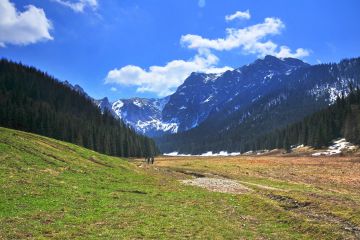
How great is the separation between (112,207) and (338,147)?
125711 mm

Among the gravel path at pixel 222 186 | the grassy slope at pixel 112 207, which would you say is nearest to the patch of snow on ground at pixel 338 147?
the gravel path at pixel 222 186

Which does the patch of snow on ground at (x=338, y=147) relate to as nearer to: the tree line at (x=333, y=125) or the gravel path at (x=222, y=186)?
the tree line at (x=333, y=125)

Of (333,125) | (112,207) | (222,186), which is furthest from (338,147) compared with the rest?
(112,207)

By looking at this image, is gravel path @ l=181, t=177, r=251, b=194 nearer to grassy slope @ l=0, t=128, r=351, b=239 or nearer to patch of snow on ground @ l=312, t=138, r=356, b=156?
grassy slope @ l=0, t=128, r=351, b=239

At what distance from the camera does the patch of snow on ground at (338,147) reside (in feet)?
437

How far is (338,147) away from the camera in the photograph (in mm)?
142000

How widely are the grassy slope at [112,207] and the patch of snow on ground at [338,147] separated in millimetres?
95945

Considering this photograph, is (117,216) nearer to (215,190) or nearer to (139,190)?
(139,190)

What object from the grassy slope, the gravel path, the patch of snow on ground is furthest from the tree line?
the grassy slope

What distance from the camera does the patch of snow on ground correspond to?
133 meters

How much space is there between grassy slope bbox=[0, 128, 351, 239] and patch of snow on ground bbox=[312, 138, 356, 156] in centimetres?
9595

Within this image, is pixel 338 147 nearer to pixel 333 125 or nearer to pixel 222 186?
pixel 333 125

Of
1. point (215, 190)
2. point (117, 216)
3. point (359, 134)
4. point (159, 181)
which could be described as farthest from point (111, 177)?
point (359, 134)

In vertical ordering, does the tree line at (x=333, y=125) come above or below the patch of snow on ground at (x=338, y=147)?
above
